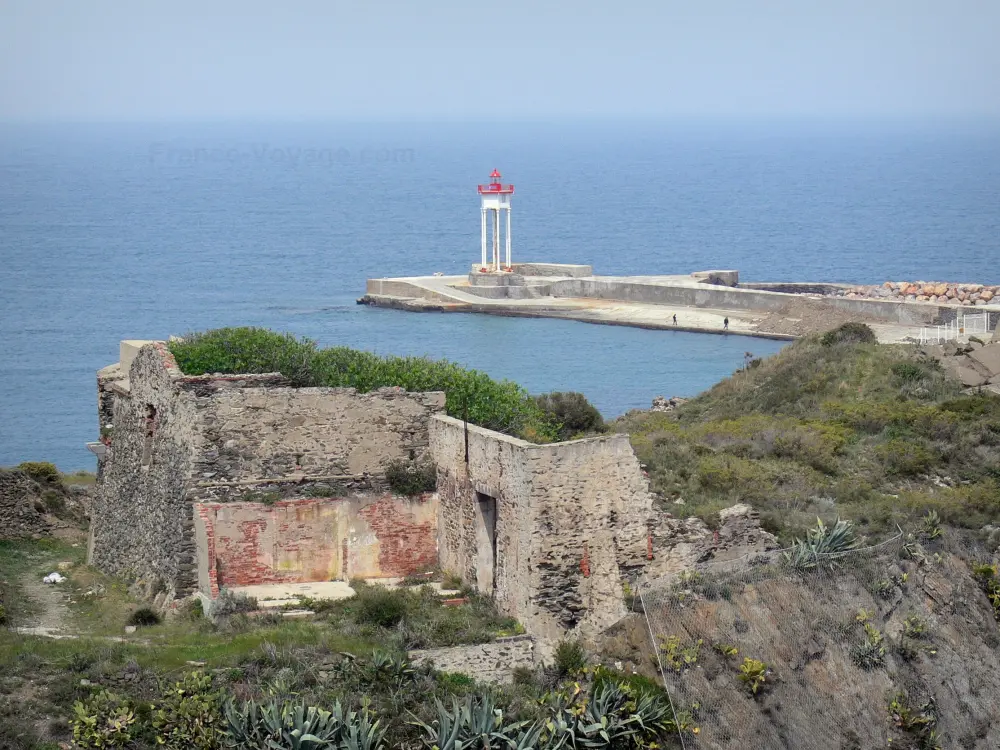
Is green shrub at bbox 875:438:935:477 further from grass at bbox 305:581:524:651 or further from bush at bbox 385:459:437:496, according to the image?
grass at bbox 305:581:524:651

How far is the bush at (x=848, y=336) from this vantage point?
30.9 metres

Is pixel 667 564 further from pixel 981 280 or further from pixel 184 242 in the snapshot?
pixel 184 242

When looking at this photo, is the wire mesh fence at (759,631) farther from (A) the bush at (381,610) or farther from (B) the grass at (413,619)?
(A) the bush at (381,610)

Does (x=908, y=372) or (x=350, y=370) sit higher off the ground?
(x=350, y=370)

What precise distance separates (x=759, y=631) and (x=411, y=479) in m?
4.82

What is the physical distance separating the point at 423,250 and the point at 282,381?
345 ft

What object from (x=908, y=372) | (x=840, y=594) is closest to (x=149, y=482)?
(x=840, y=594)

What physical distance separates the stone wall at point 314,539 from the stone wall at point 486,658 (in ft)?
10.5

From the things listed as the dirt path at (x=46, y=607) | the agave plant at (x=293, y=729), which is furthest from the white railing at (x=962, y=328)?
the agave plant at (x=293, y=729)

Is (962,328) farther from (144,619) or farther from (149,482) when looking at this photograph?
(144,619)

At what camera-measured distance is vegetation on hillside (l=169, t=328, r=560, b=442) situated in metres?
23.2

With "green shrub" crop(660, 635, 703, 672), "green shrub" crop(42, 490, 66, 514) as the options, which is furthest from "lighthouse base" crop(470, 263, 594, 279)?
"green shrub" crop(660, 635, 703, 672)

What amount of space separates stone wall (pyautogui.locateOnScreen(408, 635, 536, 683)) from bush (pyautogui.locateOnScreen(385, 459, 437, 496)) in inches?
130

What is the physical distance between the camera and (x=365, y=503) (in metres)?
20.8
